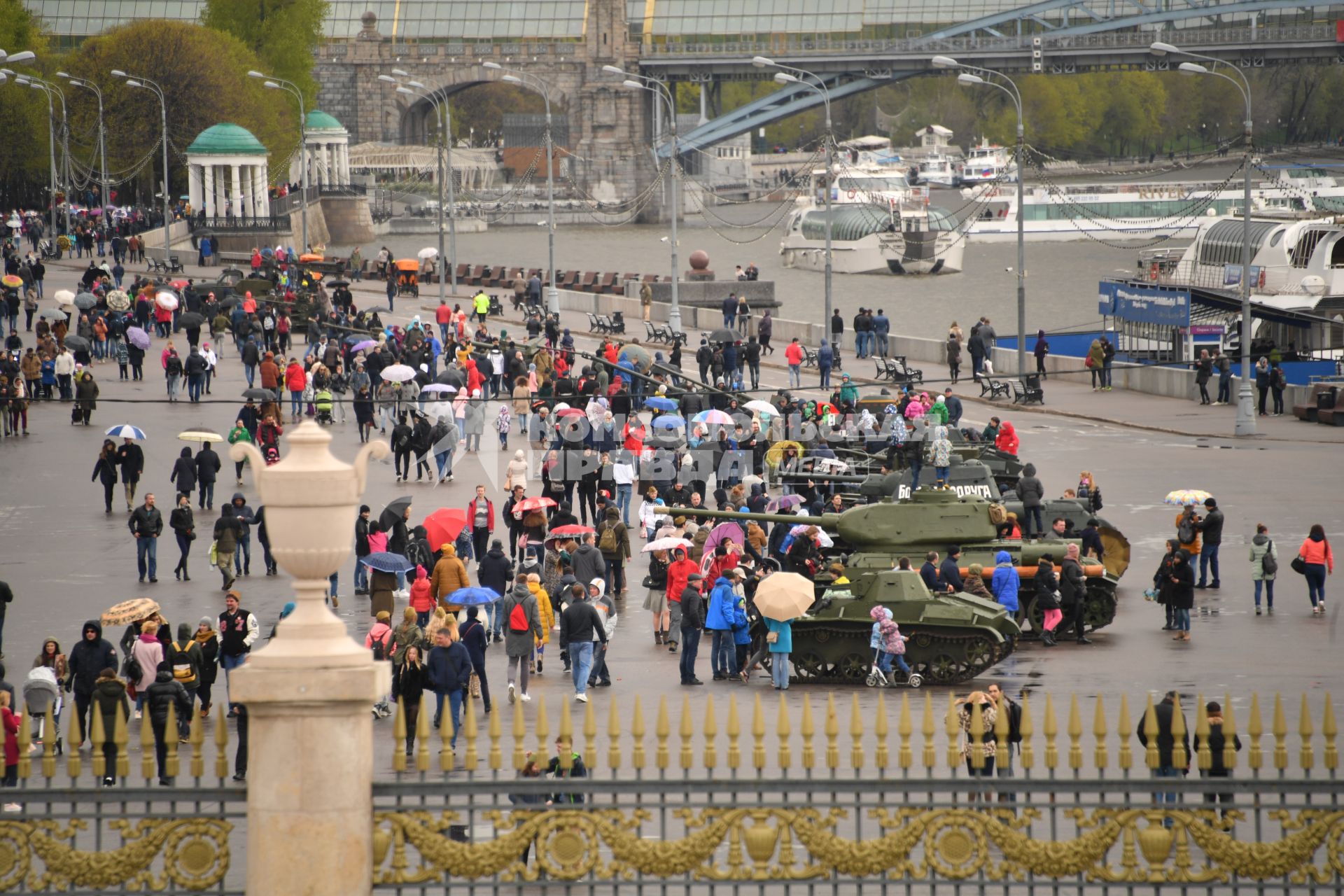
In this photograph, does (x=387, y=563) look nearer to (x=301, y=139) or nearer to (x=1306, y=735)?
(x=1306, y=735)

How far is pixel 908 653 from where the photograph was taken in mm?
19531

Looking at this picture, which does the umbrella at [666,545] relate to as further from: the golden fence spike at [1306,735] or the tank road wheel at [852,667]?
the golden fence spike at [1306,735]

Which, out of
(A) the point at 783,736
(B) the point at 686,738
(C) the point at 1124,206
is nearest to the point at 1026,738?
(A) the point at 783,736

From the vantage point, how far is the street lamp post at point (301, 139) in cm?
7119

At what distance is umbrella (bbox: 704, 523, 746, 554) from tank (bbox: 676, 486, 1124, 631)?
0.39 meters

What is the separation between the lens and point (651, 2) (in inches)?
4835

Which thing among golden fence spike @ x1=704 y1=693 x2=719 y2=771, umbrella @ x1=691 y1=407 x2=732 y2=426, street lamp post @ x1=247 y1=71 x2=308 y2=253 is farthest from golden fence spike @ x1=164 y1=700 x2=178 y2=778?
street lamp post @ x1=247 y1=71 x2=308 y2=253

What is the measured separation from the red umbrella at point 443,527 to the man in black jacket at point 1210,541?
8.82 meters

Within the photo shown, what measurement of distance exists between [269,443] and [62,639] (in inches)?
397

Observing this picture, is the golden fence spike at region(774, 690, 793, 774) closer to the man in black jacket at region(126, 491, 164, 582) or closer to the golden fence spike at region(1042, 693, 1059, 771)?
the golden fence spike at region(1042, 693, 1059, 771)

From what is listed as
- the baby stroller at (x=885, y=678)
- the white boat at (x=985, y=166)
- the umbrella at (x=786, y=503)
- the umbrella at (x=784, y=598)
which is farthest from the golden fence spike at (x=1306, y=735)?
the white boat at (x=985, y=166)

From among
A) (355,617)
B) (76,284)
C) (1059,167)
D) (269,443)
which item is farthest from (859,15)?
(355,617)

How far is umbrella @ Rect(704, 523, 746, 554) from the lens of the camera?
2277 cm

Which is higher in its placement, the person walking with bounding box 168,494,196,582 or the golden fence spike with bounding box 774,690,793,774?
the golden fence spike with bounding box 774,690,793,774
